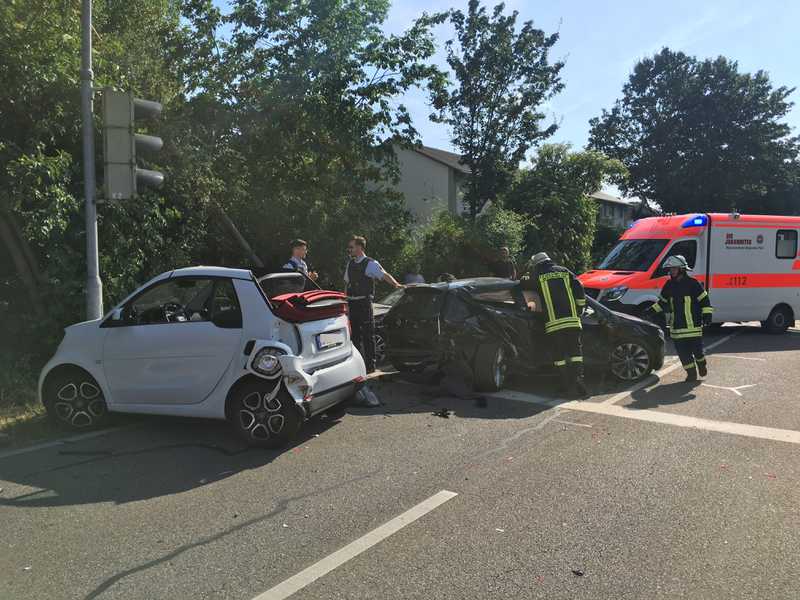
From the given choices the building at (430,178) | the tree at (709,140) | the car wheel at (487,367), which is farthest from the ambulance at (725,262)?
the tree at (709,140)

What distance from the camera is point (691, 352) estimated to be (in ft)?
28.8

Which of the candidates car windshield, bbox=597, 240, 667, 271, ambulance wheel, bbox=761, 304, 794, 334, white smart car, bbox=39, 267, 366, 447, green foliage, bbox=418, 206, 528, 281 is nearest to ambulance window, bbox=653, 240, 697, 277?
car windshield, bbox=597, 240, 667, 271

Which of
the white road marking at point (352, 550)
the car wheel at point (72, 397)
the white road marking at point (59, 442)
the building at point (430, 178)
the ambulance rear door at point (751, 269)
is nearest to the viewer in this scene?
the white road marking at point (352, 550)

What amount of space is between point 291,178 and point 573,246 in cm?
1210

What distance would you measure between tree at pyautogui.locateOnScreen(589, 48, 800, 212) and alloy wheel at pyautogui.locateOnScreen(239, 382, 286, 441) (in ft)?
140

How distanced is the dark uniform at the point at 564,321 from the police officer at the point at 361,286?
1985 mm

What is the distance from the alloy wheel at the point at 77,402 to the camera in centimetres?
615

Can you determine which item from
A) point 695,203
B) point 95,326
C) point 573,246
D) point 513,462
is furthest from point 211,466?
point 695,203

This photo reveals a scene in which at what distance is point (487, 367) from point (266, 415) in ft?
10.3

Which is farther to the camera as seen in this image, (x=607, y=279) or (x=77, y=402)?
(x=607, y=279)

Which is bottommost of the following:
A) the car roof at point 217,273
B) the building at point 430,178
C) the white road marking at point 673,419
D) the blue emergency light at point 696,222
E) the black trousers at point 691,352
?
the white road marking at point 673,419

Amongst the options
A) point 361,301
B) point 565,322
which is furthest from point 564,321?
point 361,301

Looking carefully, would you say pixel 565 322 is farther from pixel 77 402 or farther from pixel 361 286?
pixel 77 402

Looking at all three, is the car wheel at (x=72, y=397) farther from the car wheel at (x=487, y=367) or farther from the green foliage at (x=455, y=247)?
the green foliage at (x=455, y=247)
